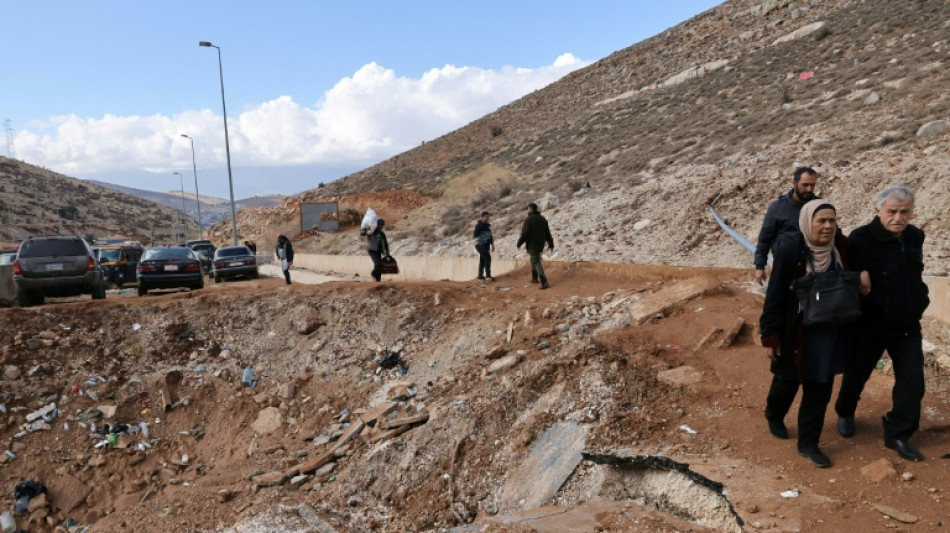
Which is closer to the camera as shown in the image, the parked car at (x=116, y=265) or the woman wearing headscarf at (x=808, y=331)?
the woman wearing headscarf at (x=808, y=331)

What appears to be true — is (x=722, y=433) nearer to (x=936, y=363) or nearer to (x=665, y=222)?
(x=936, y=363)

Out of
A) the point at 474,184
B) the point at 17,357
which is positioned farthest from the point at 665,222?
the point at 474,184

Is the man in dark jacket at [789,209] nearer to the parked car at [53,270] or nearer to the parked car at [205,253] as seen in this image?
the parked car at [53,270]

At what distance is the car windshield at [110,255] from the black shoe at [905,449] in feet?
81.9

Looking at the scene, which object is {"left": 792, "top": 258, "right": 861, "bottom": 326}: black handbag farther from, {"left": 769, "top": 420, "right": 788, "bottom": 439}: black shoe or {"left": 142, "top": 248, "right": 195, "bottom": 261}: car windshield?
{"left": 142, "top": 248, "right": 195, "bottom": 261}: car windshield

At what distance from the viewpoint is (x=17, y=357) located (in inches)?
382

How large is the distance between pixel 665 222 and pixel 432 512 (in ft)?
40.0

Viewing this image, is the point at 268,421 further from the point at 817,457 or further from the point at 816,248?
the point at 816,248

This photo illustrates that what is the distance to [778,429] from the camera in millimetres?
4488

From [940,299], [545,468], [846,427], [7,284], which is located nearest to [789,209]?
[846,427]

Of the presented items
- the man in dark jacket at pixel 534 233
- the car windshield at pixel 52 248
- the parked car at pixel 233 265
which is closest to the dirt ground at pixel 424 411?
the man in dark jacket at pixel 534 233

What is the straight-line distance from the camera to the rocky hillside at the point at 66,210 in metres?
60.2

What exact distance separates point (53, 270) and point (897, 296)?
45.8ft

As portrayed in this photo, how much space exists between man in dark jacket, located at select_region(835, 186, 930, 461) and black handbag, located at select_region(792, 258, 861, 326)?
22 cm
